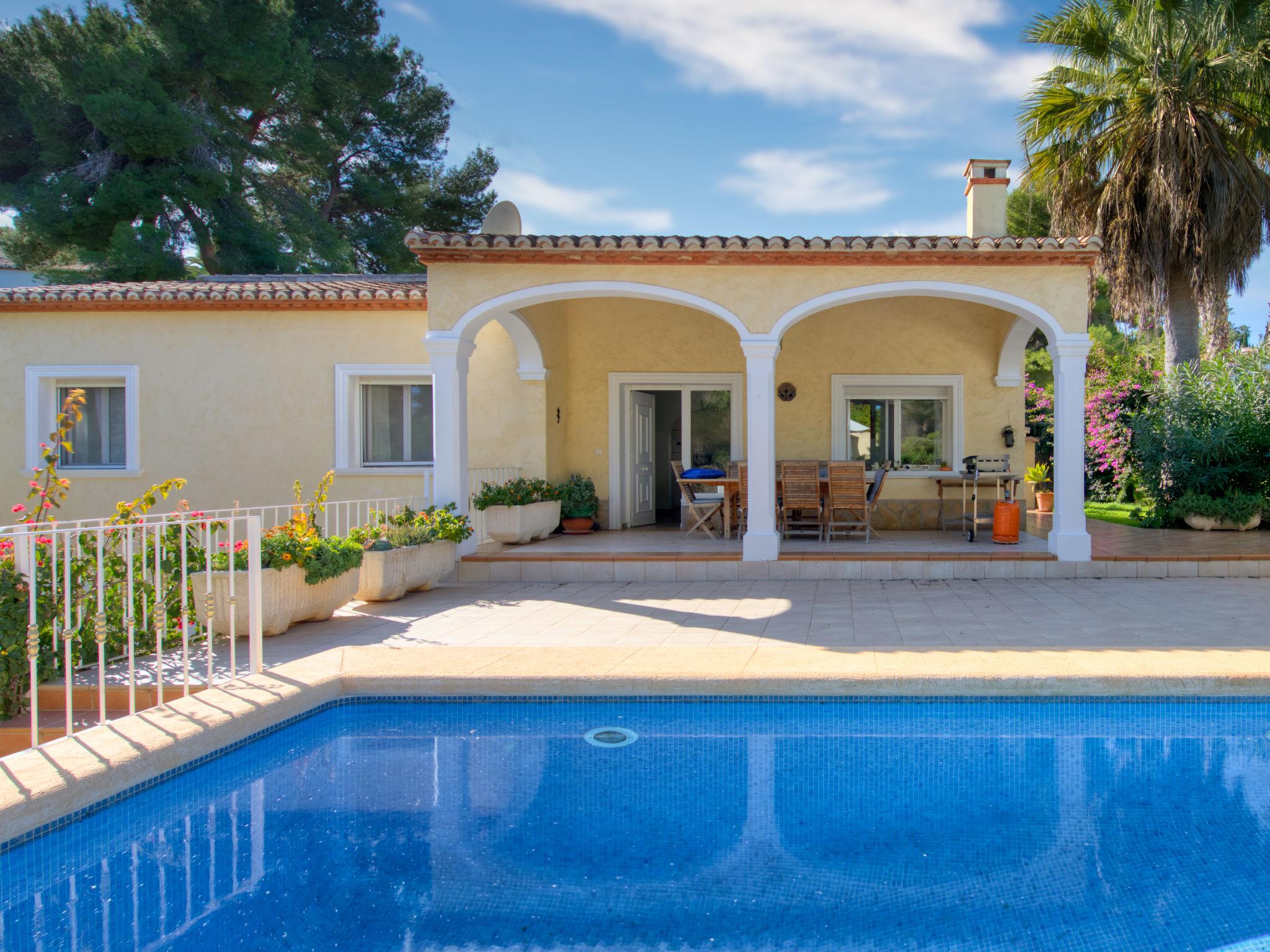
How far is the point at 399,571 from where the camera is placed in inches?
309

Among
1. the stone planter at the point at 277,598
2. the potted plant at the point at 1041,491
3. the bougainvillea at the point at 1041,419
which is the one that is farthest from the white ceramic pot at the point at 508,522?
the bougainvillea at the point at 1041,419

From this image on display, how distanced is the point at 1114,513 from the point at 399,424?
12580 mm

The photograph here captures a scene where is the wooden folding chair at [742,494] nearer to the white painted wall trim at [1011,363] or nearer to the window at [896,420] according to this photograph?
the window at [896,420]

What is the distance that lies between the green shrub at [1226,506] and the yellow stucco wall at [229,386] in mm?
8924

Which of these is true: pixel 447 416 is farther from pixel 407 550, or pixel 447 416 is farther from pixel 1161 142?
pixel 1161 142

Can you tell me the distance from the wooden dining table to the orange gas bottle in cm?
198

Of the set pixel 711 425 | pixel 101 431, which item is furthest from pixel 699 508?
pixel 101 431

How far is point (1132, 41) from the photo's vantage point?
12.4 m

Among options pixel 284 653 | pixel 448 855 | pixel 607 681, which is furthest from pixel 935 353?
pixel 448 855

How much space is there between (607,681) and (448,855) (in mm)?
1657

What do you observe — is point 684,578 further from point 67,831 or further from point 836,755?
point 67,831

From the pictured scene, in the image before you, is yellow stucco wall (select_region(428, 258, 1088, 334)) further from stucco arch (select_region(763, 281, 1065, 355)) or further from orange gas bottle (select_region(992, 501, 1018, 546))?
orange gas bottle (select_region(992, 501, 1018, 546))

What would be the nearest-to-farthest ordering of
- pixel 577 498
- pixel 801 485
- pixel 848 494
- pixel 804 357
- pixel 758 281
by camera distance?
pixel 758 281 → pixel 848 494 → pixel 801 485 → pixel 577 498 → pixel 804 357

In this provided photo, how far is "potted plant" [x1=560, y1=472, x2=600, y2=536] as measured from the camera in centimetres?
1150
